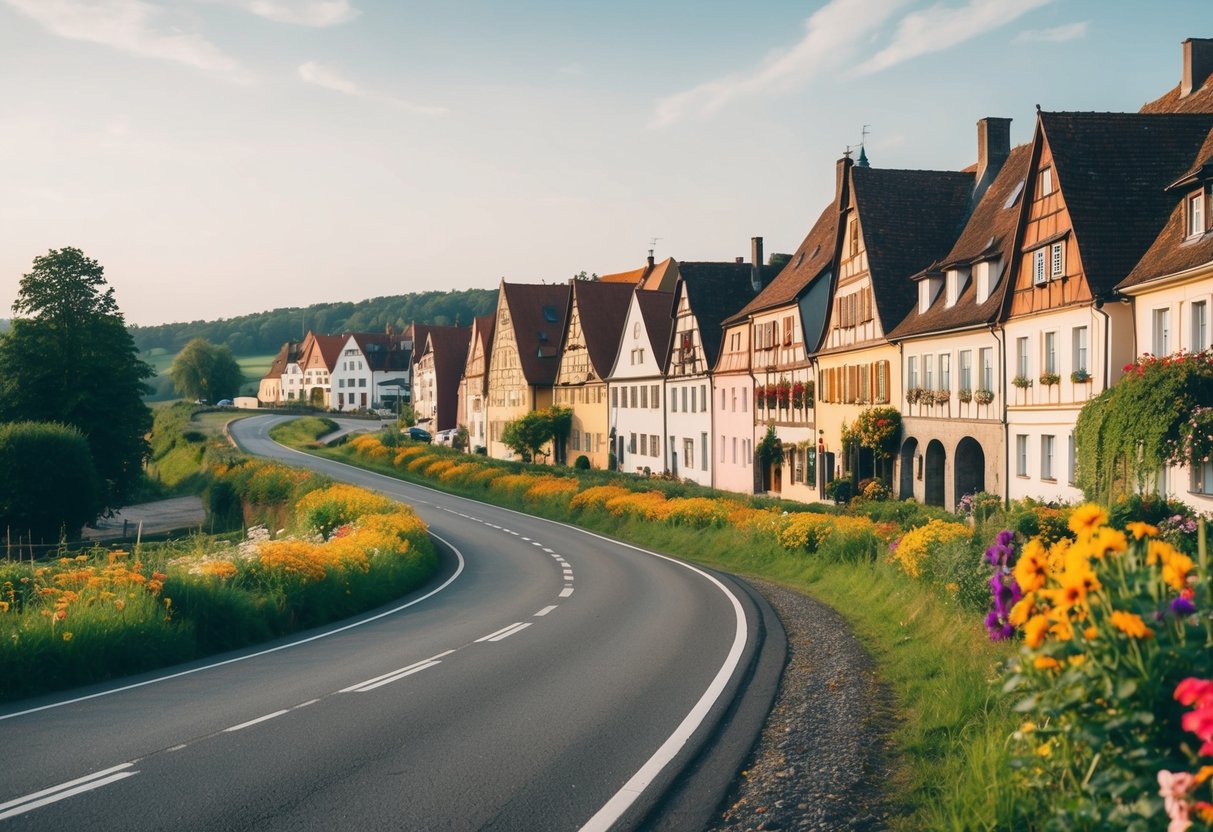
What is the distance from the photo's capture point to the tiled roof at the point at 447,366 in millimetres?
105312

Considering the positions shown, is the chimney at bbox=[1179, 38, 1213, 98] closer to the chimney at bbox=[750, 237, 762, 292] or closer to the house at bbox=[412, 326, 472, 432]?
the chimney at bbox=[750, 237, 762, 292]

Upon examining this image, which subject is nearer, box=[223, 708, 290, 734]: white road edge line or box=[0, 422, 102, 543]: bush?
box=[223, 708, 290, 734]: white road edge line

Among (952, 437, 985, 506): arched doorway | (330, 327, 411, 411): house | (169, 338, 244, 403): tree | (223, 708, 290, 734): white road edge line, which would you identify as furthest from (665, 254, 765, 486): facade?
(169, 338, 244, 403): tree

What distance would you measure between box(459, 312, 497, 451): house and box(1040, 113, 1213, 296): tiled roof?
5698 centimetres

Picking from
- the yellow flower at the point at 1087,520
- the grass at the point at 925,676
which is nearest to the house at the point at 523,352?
the grass at the point at 925,676

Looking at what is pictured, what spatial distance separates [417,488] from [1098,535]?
178ft

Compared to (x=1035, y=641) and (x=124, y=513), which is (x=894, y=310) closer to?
(x=1035, y=641)

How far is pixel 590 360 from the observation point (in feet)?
224

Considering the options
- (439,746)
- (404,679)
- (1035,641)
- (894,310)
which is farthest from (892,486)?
(1035,641)

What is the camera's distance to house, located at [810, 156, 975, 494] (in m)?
39.2

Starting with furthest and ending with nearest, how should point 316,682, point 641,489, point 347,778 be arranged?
point 641,489
point 316,682
point 347,778

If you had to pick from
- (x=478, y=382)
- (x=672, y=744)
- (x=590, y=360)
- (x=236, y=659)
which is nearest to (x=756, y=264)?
(x=590, y=360)

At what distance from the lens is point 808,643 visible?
46.1ft

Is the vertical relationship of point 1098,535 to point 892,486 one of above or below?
above
